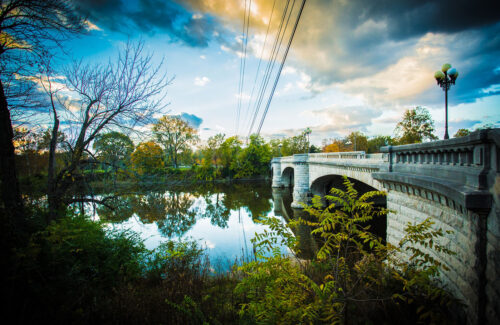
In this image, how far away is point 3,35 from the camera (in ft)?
14.2

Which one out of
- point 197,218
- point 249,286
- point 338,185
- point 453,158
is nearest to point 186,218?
point 197,218

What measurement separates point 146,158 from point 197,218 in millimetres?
13754

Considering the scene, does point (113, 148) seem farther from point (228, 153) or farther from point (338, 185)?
point (228, 153)

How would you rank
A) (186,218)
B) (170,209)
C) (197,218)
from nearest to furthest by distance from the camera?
1. (186,218)
2. (197,218)
3. (170,209)

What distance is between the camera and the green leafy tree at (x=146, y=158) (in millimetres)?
5926

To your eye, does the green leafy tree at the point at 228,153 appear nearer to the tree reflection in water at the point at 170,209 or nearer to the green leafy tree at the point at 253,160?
the green leafy tree at the point at 253,160

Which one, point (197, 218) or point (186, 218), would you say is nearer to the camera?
point (186, 218)

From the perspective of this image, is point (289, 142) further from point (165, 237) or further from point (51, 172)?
point (51, 172)

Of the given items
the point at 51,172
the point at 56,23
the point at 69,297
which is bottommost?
the point at 69,297

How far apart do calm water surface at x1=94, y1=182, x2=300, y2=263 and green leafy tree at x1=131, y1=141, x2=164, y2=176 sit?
61 centimetres

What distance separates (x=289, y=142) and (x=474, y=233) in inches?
2660

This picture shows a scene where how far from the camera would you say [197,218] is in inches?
734

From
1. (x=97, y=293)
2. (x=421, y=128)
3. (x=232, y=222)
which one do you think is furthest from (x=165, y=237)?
(x=421, y=128)

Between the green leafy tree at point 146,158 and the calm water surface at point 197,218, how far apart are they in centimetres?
61
